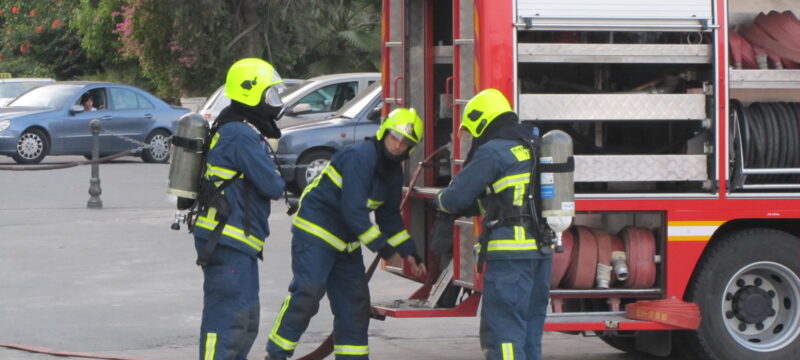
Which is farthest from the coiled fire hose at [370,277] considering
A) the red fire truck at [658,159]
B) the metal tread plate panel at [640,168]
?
the metal tread plate panel at [640,168]

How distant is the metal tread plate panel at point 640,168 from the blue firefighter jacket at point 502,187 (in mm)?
765

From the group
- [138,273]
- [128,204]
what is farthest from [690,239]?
[128,204]

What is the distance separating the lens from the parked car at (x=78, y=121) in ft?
69.9

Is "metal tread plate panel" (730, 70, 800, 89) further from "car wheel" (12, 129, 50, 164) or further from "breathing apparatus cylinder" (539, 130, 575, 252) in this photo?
"car wheel" (12, 129, 50, 164)

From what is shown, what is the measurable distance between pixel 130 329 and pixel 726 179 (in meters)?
4.21

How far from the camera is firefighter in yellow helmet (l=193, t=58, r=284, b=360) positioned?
6.65 metres

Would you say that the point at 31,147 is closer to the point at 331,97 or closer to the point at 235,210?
the point at 331,97

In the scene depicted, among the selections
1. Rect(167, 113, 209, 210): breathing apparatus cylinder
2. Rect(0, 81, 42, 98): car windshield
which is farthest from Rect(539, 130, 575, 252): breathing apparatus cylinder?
Rect(0, 81, 42, 98): car windshield

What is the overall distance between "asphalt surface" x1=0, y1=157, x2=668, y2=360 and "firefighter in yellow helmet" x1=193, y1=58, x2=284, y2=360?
165 cm

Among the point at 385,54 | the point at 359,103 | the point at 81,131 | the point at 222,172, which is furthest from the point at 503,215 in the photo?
the point at 81,131

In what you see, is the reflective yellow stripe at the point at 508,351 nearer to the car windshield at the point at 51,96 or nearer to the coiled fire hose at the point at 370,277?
the coiled fire hose at the point at 370,277

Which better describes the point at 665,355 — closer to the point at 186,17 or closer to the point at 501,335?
the point at 501,335

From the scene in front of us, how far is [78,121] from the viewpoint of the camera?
21844mm

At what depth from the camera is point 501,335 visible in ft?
21.7
